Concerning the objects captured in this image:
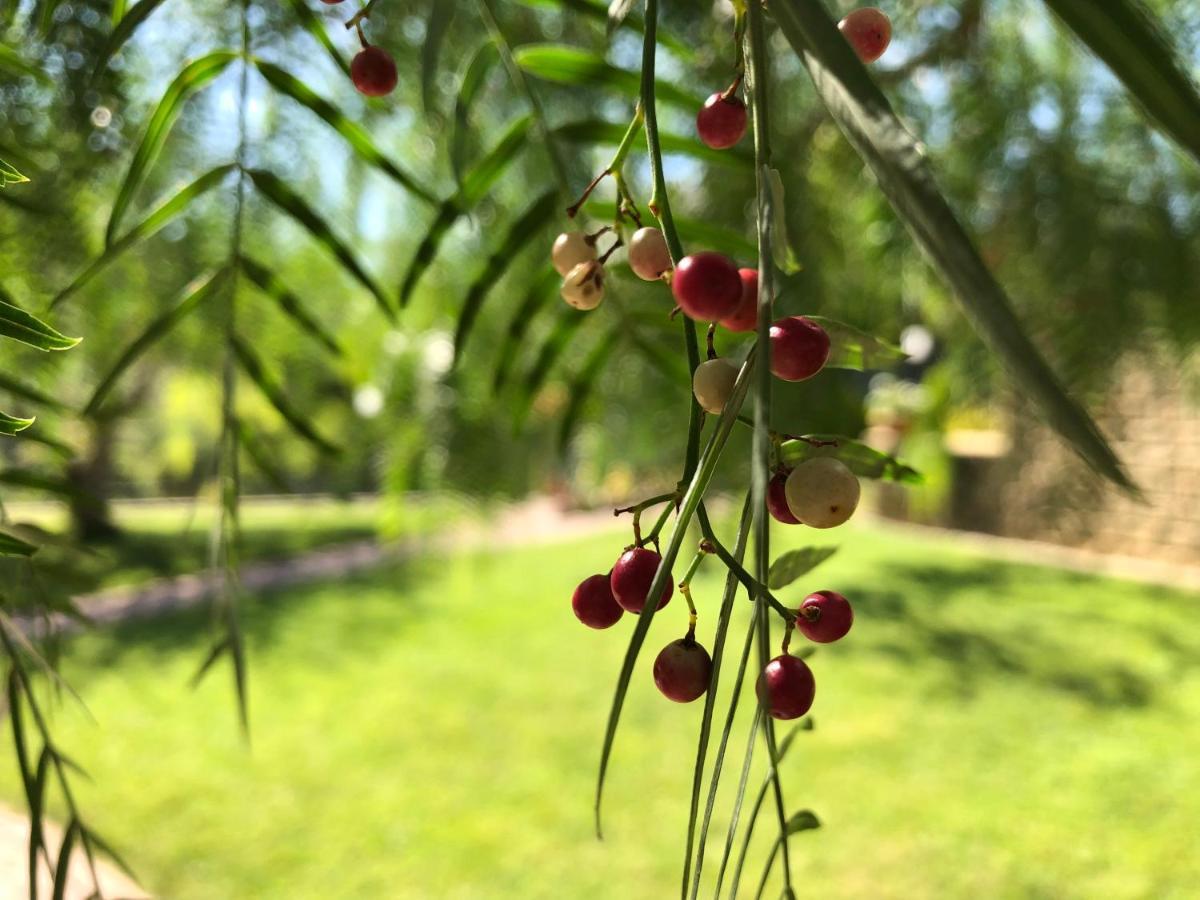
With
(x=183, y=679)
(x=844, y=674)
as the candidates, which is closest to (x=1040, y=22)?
(x=844, y=674)

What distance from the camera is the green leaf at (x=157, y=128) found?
0.28 metres

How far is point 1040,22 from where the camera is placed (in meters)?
1.01

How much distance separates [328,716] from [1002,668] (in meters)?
1.70

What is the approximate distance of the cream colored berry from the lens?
17 cm

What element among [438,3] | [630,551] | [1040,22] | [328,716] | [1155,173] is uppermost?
[1040,22]

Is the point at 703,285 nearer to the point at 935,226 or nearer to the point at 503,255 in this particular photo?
the point at 935,226

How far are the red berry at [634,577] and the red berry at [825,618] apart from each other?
1.2 inches

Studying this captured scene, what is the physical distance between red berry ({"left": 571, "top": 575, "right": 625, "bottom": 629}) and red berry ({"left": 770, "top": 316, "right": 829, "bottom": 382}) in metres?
0.06

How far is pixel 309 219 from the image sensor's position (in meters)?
0.34

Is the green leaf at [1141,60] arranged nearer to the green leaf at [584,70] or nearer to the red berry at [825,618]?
the red berry at [825,618]

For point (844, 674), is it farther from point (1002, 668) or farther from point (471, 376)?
point (471, 376)

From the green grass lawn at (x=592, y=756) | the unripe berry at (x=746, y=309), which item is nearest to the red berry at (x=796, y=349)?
the unripe berry at (x=746, y=309)

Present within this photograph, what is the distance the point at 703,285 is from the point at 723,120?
0.19ft

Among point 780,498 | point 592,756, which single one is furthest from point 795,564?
point 592,756
